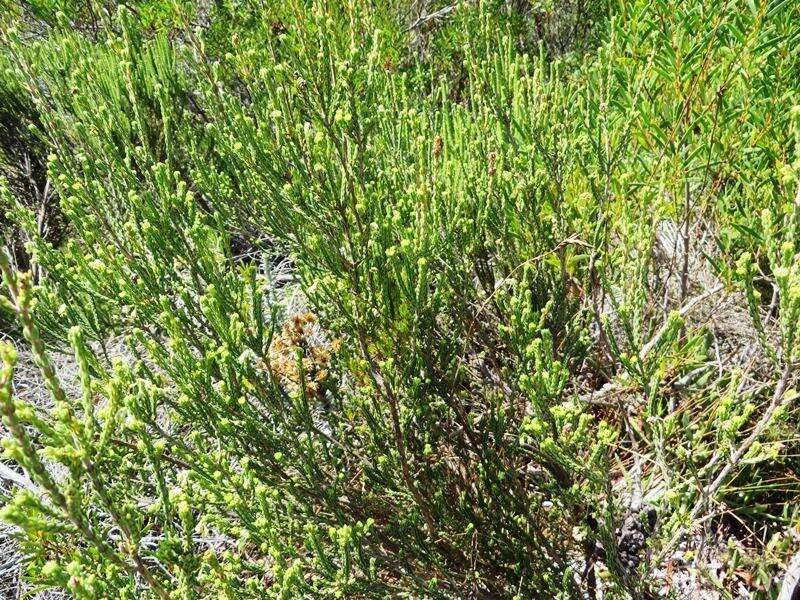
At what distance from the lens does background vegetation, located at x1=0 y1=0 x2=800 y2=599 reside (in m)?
1.61

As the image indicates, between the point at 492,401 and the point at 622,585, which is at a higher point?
the point at 492,401

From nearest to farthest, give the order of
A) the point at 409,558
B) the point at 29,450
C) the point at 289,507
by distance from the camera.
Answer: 1. the point at 29,450
2. the point at 289,507
3. the point at 409,558

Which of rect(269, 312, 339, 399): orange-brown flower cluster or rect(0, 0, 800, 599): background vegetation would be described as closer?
rect(0, 0, 800, 599): background vegetation

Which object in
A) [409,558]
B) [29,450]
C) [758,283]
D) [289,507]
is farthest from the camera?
[758,283]

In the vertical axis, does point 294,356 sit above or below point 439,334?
above

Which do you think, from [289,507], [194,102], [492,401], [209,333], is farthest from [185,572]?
[194,102]

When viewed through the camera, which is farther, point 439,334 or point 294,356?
point 294,356

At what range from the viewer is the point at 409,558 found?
2199mm

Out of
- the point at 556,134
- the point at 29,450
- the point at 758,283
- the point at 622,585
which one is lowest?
the point at 622,585

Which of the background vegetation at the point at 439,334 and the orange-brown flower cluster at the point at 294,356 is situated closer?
the background vegetation at the point at 439,334

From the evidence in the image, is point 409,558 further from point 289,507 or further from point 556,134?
point 556,134

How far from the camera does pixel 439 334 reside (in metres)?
2.49

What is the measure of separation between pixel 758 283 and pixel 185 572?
2823mm

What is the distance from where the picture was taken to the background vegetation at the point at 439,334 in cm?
161
